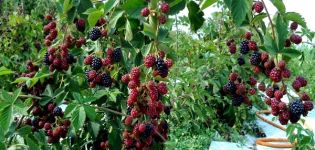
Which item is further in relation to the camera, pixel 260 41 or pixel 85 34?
pixel 85 34

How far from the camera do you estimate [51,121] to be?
1.62m

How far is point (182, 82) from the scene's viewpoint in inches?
127

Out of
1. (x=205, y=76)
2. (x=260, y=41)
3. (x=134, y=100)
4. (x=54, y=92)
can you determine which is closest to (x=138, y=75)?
(x=134, y=100)

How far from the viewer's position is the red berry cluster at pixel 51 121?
1.59 metres

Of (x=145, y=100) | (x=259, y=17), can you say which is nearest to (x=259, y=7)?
(x=259, y=17)

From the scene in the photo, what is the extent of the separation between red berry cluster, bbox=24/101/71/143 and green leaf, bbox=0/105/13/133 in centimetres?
24

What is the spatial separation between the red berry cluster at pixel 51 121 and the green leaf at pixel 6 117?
0.24 meters

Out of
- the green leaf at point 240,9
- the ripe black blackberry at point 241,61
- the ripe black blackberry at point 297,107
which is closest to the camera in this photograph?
the green leaf at point 240,9

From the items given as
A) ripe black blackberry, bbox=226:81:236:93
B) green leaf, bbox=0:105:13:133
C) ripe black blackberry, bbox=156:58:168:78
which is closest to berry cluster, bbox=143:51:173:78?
ripe black blackberry, bbox=156:58:168:78

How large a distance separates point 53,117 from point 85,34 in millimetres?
281

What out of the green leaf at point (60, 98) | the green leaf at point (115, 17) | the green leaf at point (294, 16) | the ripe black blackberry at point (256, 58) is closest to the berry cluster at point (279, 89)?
the ripe black blackberry at point (256, 58)

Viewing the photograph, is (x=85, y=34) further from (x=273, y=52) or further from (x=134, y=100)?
(x=273, y=52)

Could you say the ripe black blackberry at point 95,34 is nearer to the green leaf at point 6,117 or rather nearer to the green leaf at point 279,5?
the green leaf at point 6,117

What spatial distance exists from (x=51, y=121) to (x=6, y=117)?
28 cm
